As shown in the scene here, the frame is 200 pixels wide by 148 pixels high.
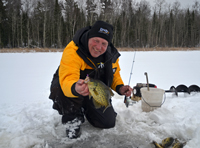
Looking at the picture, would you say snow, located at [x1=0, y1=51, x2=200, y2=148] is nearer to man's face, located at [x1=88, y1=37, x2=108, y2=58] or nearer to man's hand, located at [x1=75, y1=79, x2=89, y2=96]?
man's hand, located at [x1=75, y1=79, x2=89, y2=96]

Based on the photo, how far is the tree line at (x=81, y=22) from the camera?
26.7 metres

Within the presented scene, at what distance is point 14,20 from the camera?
25.6 meters

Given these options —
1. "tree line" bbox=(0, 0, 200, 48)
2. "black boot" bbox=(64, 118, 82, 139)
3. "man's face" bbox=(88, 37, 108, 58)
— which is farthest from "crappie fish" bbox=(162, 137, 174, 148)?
"tree line" bbox=(0, 0, 200, 48)

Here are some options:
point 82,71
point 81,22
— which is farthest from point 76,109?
point 81,22

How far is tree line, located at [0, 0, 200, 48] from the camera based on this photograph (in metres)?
26.7

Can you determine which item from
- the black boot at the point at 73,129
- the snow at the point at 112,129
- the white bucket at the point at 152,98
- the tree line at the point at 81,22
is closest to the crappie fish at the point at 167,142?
the snow at the point at 112,129

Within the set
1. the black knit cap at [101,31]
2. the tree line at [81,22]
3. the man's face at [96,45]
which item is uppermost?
the tree line at [81,22]

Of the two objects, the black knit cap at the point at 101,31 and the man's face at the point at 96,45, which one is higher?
the black knit cap at the point at 101,31

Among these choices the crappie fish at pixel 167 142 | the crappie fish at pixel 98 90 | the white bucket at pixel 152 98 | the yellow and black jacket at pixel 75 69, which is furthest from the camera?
the white bucket at pixel 152 98

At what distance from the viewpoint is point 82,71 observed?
6.94ft

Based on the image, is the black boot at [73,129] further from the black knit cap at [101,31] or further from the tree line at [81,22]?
the tree line at [81,22]

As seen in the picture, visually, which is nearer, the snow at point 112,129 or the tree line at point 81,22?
the snow at point 112,129

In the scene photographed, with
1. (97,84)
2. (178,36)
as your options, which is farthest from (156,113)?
(178,36)

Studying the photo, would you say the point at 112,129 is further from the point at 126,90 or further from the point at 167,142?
the point at 167,142
